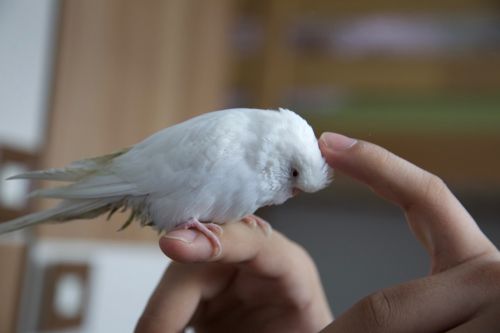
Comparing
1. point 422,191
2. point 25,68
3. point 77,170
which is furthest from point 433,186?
point 25,68

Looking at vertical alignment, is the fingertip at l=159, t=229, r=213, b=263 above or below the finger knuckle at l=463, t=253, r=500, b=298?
below

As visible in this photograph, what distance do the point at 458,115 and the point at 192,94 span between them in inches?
40.1

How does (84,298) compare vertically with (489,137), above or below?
below

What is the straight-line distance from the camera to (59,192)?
0.52 m

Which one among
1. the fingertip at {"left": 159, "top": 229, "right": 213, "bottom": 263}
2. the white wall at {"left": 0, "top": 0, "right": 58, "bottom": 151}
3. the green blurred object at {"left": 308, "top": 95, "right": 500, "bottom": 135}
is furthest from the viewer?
the green blurred object at {"left": 308, "top": 95, "right": 500, "bottom": 135}

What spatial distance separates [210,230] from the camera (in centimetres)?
52

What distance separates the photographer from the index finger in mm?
521

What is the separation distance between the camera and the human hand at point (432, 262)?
1.56 feet

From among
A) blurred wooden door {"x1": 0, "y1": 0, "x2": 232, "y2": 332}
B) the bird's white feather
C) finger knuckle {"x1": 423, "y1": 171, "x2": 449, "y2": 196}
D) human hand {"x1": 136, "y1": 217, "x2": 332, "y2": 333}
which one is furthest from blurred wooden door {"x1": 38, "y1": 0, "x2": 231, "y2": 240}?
finger knuckle {"x1": 423, "y1": 171, "x2": 449, "y2": 196}

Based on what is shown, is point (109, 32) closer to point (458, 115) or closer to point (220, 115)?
point (220, 115)

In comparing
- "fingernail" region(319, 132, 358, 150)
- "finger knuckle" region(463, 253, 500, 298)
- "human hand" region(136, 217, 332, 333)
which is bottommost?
"human hand" region(136, 217, 332, 333)

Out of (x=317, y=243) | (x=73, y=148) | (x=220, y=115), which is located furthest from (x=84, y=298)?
(x=317, y=243)

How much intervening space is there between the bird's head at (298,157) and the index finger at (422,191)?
0.02 metres

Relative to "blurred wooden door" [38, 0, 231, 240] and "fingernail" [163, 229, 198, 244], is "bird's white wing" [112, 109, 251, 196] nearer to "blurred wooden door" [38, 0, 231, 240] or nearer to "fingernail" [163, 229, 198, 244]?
"fingernail" [163, 229, 198, 244]
